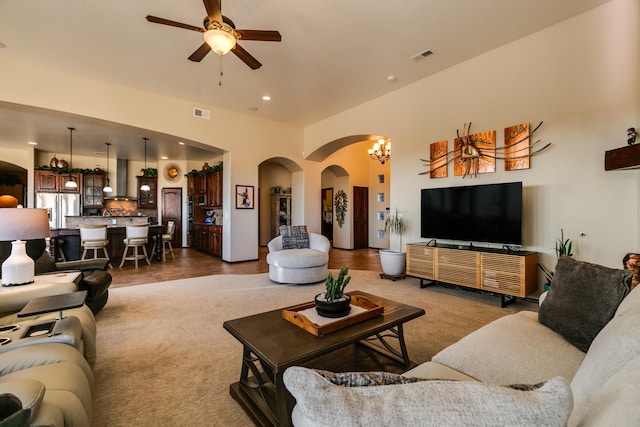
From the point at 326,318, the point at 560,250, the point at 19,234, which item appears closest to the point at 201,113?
the point at 19,234

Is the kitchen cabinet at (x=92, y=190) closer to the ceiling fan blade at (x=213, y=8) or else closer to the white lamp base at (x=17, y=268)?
the white lamp base at (x=17, y=268)

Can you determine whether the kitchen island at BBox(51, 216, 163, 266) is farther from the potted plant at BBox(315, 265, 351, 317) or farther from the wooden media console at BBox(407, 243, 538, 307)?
the potted plant at BBox(315, 265, 351, 317)

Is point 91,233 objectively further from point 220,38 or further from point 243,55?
point 220,38

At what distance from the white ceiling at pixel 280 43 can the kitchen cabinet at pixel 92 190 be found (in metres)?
Result: 3.48

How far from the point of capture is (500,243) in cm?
405

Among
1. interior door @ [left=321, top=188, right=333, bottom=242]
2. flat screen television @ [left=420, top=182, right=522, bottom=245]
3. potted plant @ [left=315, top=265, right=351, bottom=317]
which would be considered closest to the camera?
potted plant @ [left=315, top=265, right=351, bottom=317]

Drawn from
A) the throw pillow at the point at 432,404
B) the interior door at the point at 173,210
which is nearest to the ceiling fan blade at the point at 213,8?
the throw pillow at the point at 432,404

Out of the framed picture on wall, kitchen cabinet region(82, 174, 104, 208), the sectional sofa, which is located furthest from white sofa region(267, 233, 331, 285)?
kitchen cabinet region(82, 174, 104, 208)

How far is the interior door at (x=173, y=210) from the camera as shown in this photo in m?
10.1

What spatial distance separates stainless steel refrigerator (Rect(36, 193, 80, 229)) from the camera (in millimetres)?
8477

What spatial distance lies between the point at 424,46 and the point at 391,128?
177 cm

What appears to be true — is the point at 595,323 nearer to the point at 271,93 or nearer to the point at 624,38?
the point at 624,38

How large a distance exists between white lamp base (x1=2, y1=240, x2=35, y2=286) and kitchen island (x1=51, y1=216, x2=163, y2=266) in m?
4.27

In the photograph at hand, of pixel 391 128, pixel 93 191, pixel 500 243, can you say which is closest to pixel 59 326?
pixel 500 243
